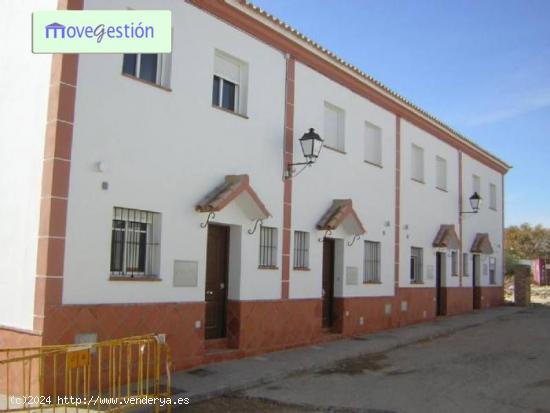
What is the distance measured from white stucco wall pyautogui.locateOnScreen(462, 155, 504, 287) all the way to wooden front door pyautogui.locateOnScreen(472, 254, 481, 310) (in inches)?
7.2

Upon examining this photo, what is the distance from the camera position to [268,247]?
11.7m

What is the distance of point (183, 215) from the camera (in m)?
9.70

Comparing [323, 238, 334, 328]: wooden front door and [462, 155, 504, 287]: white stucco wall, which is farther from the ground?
[462, 155, 504, 287]: white stucco wall

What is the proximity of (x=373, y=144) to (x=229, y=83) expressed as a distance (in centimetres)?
599

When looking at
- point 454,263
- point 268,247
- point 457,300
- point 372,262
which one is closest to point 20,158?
point 268,247

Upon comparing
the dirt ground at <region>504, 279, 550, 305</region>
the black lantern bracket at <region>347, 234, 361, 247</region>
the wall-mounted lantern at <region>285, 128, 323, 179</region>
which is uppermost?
the wall-mounted lantern at <region>285, 128, 323, 179</region>

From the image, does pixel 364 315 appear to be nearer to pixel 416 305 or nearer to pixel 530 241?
pixel 416 305

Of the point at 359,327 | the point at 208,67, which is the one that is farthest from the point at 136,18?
the point at 359,327

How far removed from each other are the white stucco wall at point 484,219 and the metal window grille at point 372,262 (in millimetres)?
7469

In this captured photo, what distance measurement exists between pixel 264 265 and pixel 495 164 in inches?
679

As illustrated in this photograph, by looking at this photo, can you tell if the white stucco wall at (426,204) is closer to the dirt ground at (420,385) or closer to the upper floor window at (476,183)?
the upper floor window at (476,183)

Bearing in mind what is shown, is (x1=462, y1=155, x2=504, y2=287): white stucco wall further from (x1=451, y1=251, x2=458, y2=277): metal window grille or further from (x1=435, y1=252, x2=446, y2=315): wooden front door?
(x1=435, y1=252, x2=446, y2=315): wooden front door

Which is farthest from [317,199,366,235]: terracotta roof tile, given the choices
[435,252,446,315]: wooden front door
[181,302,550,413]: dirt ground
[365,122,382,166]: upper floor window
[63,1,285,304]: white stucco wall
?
[435,252,446,315]: wooden front door

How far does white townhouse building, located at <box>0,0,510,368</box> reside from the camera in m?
8.05
